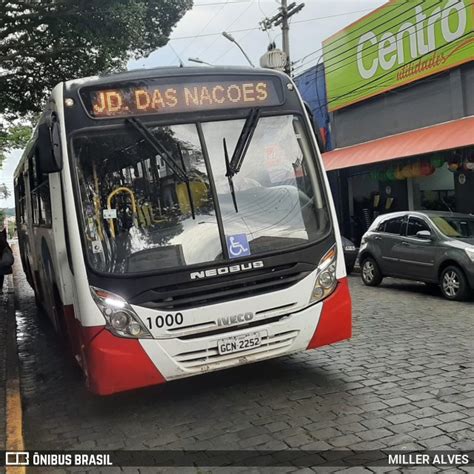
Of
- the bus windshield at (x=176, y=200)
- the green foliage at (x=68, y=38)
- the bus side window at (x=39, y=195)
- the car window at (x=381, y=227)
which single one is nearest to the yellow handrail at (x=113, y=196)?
the bus windshield at (x=176, y=200)

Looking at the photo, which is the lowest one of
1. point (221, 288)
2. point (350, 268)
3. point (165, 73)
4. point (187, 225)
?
point (350, 268)

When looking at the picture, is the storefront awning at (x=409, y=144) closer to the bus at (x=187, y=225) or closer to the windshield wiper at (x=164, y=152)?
the bus at (x=187, y=225)

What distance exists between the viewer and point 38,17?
9594 mm

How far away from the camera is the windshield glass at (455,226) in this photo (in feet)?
33.6

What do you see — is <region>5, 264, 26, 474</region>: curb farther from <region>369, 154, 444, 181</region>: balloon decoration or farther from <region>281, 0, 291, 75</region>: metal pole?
<region>281, 0, 291, 75</region>: metal pole

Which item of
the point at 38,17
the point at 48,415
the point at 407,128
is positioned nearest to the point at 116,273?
the point at 48,415

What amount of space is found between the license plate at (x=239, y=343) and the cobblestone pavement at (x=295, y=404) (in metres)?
Answer: 0.57

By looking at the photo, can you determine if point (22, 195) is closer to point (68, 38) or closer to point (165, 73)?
point (68, 38)

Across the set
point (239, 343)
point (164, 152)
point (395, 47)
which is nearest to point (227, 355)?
point (239, 343)

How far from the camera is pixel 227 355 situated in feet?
15.2

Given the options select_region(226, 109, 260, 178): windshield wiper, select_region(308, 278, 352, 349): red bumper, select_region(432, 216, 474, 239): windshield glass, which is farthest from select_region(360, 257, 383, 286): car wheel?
select_region(226, 109, 260, 178): windshield wiper

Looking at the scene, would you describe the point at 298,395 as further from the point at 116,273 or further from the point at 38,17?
the point at 38,17

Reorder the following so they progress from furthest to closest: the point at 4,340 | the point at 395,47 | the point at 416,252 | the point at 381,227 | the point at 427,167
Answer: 1. the point at 395,47
2. the point at 427,167
3. the point at 381,227
4. the point at 416,252
5. the point at 4,340

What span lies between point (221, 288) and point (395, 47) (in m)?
13.2
